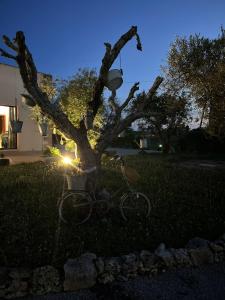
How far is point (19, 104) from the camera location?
24.0 meters

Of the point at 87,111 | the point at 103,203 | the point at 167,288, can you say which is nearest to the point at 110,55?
the point at 87,111

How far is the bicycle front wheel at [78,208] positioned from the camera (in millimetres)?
6590

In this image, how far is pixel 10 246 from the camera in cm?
542

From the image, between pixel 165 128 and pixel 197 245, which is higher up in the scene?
pixel 165 128

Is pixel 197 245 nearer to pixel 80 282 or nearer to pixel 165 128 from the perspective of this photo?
pixel 80 282

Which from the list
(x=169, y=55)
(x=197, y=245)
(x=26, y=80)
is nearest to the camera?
(x=197, y=245)

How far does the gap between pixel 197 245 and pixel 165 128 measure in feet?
A: 68.5

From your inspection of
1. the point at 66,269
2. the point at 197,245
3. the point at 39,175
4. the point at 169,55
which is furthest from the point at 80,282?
the point at 169,55

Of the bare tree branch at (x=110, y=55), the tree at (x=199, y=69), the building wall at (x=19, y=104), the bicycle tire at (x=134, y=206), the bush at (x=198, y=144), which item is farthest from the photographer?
the bush at (x=198, y=144)

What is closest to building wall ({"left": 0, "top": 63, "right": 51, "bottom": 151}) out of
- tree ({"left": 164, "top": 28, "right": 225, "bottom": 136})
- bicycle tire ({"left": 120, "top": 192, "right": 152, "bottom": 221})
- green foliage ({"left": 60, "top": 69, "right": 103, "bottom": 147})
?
green foliage ({"left": 60, "top": 69, "right": 103, "bottom": 147})

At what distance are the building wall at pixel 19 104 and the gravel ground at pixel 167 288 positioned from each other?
69.0 feet

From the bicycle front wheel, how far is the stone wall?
1948 millimetres

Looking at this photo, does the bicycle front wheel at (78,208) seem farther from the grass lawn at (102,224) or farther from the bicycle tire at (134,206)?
the bicycle tire at (134,206)

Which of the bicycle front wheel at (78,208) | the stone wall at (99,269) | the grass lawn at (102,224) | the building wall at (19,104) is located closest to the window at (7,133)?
the building wall at (19,104)
